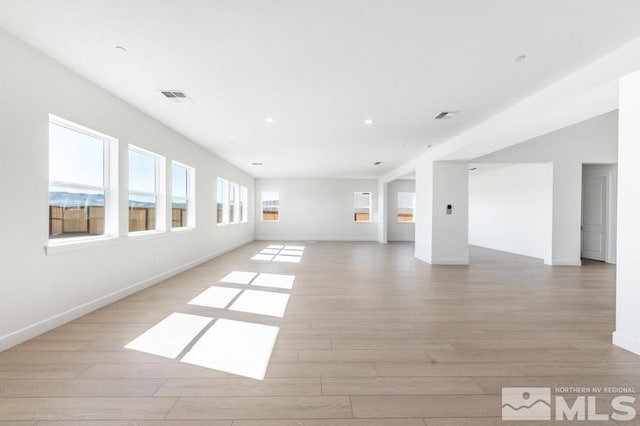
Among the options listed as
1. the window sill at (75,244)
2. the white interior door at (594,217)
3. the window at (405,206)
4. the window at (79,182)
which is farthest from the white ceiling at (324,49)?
the window at (405,206)

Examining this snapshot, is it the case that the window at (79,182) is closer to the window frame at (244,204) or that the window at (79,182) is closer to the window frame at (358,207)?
the window frame at (244,204)

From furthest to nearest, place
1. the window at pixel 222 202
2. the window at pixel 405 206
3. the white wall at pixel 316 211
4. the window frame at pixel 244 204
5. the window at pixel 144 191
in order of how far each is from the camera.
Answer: the window at pixel 405 206 < the white wall at pixel 316 211 < the window frame at pixel 244 204 < the window at pixel 222 202 < the window at pixel 144 191

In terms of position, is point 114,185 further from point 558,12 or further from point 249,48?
point 558,12

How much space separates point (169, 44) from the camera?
2.59 meters

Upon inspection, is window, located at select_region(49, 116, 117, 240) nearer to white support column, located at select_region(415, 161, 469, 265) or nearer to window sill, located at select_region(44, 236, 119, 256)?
window sill, located at select_region(44, 236, 119, 256)

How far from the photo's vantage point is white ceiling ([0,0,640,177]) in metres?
2.16

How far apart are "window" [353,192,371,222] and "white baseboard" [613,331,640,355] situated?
992 cm

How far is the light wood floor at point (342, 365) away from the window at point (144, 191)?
1.23m

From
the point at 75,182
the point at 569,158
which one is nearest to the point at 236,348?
the point at 75,182

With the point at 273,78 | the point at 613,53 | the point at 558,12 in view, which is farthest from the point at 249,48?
the point at 613,53

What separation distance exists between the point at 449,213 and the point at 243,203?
23.2ft

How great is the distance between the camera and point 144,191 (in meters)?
4.70

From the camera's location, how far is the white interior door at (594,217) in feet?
24.0

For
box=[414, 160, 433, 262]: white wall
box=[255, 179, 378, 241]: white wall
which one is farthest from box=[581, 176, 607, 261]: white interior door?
box=[255, 179, 378, 241]: white wall
